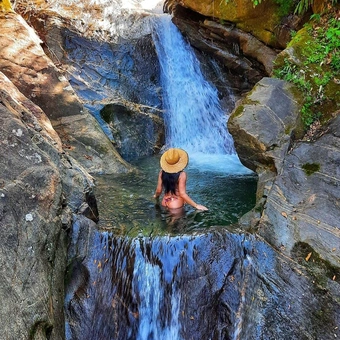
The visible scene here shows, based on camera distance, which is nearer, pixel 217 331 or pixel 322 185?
pixel 217 331

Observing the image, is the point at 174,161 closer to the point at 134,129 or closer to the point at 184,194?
the point at 184,194

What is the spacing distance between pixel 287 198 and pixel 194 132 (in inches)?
225

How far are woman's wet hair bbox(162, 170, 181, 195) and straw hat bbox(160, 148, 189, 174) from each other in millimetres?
88

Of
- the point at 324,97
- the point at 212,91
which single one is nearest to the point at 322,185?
the point at 324,97

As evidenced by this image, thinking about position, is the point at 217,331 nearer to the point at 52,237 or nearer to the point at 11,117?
the point at 52,237

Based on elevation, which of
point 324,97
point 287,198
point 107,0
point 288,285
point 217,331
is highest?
point 107,0

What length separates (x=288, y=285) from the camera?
13.0 ft

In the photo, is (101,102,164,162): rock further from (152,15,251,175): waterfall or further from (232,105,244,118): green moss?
(232,105,244,118): green moss

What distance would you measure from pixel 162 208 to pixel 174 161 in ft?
2.98

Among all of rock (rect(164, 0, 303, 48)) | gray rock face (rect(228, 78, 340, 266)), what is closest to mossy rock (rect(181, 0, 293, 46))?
rock (rect(164, 0, 303, 48))

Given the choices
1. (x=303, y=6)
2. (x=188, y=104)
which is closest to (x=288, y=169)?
(x=303, y=6)

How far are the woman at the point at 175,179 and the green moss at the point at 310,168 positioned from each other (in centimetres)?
161

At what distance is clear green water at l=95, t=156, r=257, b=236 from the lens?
5.00 m

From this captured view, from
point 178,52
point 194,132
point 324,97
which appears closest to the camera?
point 324,97
